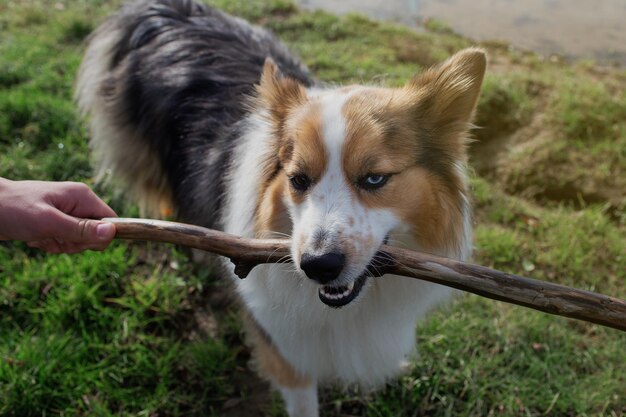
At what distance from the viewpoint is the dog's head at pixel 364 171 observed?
1.77m

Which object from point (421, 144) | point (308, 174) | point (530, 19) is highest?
point (421, 144)

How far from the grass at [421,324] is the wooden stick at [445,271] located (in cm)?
110

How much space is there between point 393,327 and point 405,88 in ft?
3.28

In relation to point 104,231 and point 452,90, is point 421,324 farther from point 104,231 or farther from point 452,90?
point 104,231

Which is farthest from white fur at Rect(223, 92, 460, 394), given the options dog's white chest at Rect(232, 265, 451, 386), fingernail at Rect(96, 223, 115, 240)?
fingernail at Rect(96, 223, 115, 240)

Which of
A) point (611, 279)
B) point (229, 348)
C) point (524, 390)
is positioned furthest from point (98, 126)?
point (611, 279)

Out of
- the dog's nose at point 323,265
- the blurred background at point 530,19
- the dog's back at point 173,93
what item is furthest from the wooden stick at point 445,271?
the blurred background at point 530,19

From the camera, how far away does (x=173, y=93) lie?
2.89 metres

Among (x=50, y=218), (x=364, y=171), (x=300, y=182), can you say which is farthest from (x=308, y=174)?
(x=50, y=218)

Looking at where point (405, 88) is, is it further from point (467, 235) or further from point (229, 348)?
point (229, 348)

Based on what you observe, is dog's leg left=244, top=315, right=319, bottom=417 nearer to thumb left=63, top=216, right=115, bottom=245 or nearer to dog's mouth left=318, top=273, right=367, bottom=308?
dog's mouth left=318, top=273, right=367, bottom=308

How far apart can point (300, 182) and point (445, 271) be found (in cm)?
63

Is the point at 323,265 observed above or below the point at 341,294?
above

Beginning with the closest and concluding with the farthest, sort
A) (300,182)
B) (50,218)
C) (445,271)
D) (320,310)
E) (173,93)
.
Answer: (445,271) < (50,218) < (300,182) < (320,310) < (173,93)
